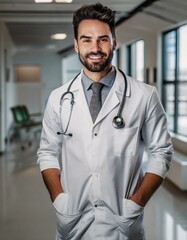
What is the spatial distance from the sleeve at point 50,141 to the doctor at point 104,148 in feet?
0.12

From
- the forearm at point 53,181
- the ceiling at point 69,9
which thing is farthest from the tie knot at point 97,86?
the ceiling at point 69,9

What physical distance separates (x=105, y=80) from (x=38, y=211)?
2568 millimetres

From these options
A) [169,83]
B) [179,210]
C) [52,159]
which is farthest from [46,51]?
[52,159]

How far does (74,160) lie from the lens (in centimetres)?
144

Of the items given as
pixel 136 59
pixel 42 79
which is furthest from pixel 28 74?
pixel 136 59

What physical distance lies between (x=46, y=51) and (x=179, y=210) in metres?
8.14

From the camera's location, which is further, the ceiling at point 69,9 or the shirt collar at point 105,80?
the ceiling at point 69,9

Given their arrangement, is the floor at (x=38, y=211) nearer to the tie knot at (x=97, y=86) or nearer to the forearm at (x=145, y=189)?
the forearm at (x=145, y=189)

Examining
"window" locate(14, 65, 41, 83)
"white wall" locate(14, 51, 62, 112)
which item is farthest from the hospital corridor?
"window" locate(14, 65, 41, 83)

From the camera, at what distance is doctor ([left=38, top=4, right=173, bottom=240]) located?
1383 millimetres

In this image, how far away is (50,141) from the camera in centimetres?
154

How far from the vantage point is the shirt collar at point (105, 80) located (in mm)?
1471

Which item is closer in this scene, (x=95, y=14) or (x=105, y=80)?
(x=95, y=14)

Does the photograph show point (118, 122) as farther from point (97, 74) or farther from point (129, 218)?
point (129, 218)
